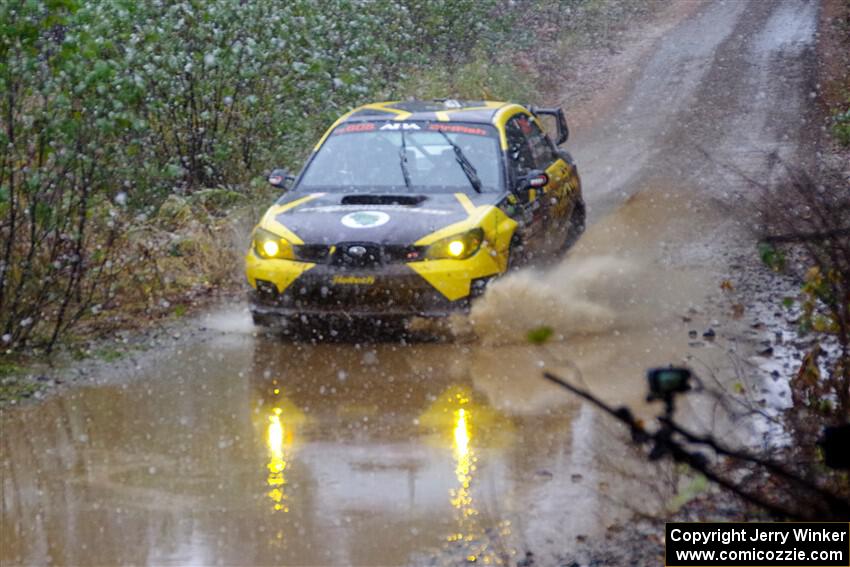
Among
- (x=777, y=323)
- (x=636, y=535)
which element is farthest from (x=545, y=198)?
(x=636, y=535)

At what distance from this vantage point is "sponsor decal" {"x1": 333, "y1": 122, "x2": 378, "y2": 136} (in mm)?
10675

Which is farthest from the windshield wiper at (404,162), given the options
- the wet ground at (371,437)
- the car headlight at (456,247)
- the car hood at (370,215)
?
the wet ground at (371,437)

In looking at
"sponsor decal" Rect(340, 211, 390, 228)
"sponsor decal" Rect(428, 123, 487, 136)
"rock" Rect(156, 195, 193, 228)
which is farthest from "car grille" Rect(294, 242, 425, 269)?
"rock" Rect(156, 195, 193, 228)

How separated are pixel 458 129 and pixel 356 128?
91cm

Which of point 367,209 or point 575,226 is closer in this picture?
point 367,209

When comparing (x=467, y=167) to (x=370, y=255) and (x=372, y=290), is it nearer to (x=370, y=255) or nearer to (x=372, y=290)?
(x=370, y=255)

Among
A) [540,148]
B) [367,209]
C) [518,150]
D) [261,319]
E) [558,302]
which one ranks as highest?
[540,148]

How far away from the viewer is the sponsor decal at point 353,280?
886 centimetres

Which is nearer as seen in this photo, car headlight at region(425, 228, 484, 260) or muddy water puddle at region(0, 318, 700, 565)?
muddy water puddle at region(0, 318, 700, 565)

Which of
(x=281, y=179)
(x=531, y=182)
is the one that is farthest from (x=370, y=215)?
(x=531, y=182)

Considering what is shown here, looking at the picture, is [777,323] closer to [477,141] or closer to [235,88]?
[477,141]

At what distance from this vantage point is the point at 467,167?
1018 centimetres

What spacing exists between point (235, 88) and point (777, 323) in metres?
6.83

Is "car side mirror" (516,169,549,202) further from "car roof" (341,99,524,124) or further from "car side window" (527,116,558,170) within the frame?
"car side window" (527,116,558,170)
